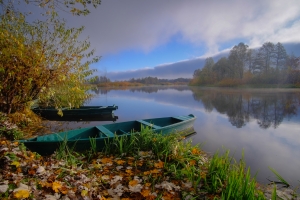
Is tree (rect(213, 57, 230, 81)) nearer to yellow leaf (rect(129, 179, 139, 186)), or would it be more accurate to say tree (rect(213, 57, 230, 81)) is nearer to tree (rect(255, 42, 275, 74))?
tree (rect(255, 42, 275, 74))

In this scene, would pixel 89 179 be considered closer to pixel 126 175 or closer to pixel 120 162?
pixel 126 175

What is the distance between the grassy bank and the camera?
1941mm

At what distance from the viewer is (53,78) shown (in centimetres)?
620

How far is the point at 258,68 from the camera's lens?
125 feet

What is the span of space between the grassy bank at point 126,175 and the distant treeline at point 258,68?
38.8 metres

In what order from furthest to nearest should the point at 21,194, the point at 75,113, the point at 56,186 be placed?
the point at 75,113 < the point at 56,186 < the point at 21,194

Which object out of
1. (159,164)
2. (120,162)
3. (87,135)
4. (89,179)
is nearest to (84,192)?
(89,179)

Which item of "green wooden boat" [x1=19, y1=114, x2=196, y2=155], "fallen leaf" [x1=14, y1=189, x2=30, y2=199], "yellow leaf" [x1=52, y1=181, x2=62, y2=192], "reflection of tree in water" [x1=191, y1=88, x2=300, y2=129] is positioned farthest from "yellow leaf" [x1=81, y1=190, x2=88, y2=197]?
"reflection of tree in water" [x1=191, y1=88, x2=300, y2=129]

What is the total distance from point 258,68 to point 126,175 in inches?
1754

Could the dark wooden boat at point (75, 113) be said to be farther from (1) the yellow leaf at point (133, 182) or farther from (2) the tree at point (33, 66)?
(1) the yellow leaf at point (133, 182)

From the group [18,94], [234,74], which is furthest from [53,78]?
[234,74]

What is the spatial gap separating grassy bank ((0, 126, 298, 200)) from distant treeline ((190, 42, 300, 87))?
3881cm

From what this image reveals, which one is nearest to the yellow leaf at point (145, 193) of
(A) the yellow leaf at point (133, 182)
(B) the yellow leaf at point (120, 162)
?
(A) the yellow leaf at point (133, 182)

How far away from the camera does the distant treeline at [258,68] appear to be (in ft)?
108
